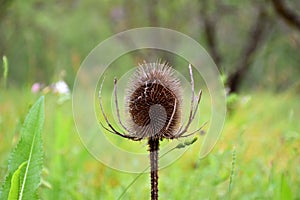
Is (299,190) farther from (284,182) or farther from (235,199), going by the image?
(284,182)

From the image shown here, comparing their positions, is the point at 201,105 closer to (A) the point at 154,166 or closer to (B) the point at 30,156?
(B) the point at 30,156

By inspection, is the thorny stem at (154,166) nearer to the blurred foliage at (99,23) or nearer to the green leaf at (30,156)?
the green leaf at (30,156)

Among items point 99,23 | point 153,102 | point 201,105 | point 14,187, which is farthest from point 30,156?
point 99,23

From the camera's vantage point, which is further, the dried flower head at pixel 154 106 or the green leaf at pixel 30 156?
the green leaf at pixel 30 156

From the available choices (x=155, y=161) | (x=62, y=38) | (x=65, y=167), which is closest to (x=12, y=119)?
(x=65, y=167)

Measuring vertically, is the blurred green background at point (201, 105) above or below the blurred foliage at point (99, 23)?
below

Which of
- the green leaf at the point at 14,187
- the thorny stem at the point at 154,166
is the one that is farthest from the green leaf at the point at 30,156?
the thorny stem at the point at 154,166
